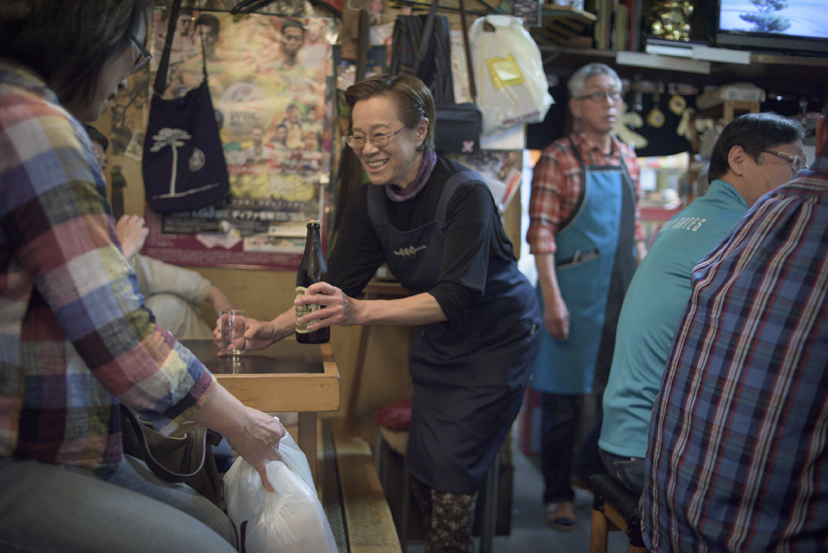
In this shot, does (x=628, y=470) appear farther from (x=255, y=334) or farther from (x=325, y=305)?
(x=255, y=334)

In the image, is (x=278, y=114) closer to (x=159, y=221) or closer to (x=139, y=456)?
(x=159, y=221)

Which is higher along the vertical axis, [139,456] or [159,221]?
[159,221]

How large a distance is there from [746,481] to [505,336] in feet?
2.89

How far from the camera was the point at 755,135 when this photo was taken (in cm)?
163

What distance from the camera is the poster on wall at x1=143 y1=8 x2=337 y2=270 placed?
249 centimetres

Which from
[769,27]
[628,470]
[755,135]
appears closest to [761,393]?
[628,470]

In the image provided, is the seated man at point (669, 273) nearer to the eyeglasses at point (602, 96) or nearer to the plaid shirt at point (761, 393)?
the plaid shirt at point (761, 393)

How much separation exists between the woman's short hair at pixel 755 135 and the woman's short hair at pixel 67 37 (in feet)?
4.90

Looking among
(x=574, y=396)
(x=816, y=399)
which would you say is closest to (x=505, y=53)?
(x=574, y=396)

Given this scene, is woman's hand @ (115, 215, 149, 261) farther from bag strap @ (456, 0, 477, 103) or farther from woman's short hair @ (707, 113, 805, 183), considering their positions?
woman's short hair @ (707, 113, 805, 183)

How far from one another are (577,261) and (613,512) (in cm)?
139

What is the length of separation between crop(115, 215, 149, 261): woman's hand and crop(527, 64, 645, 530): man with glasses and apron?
5.15ft

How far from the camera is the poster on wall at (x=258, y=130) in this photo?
2.49 metres

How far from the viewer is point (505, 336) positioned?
1788 millimetres
